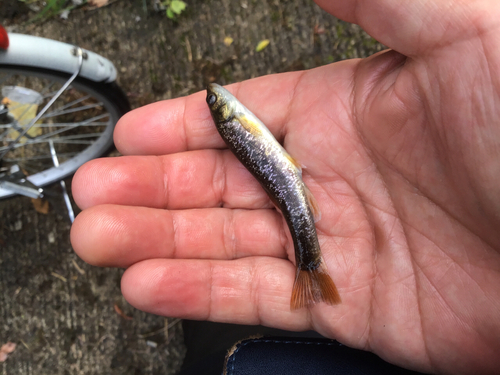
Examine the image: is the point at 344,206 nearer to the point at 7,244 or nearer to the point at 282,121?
the point at 282,121

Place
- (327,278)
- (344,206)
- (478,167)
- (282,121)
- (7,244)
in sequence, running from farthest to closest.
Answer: (7,244) → (282,121) → (344,206) → (327,278) → (478,167)

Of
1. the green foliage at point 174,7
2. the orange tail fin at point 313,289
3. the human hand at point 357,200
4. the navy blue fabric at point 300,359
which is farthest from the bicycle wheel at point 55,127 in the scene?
the navy blue fabric at point 300,359

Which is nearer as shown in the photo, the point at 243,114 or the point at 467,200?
the point at 467,200

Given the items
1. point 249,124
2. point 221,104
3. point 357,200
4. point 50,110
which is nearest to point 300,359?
point 357,200

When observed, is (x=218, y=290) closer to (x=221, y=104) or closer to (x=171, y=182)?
(x=171, y=182)

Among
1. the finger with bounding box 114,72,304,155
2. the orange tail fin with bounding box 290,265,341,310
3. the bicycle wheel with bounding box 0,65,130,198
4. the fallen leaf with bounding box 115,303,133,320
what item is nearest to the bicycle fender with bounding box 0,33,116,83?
the bicycle wheel with bounding box 0,65,130,198

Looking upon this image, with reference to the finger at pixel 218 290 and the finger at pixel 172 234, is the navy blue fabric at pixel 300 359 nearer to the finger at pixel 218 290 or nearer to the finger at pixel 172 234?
the finger at pixel 218 290

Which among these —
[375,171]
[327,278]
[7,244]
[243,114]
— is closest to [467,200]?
[375,171]
